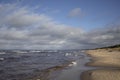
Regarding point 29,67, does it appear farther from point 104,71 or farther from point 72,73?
point 104,71

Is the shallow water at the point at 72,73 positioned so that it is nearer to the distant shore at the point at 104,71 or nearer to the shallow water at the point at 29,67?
the shallow water at the point at 29,67

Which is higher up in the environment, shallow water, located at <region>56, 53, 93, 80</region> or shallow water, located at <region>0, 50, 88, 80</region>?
shallow water, located at <region>0, 50, 88, 80</region>

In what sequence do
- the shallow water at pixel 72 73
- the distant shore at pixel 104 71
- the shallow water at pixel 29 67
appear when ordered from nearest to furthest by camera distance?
the distant shore at pixel 104 71 < the shallow water at pixel 72 73 < the shallow water at pixel 29 67

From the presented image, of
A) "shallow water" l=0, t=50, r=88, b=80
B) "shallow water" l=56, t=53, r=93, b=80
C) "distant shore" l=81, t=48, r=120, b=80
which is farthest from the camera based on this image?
"shallow water" l=0, t=50, r=88, b=80

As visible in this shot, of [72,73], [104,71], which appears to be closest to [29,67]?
[72,73]

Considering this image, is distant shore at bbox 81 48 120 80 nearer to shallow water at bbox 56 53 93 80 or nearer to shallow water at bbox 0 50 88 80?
shallow water at bbox 56 53 93 80

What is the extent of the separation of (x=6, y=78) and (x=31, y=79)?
2.95m

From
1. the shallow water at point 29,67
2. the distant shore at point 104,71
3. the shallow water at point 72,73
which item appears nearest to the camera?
the distant shore at point 104,71

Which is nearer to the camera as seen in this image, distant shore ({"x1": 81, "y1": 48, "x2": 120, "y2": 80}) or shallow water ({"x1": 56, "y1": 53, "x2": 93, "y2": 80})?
distant shore ({"x1": 81, "y1": 48, "x2": 120, "y2": 80})

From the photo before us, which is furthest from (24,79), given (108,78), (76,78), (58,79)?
(108,78)

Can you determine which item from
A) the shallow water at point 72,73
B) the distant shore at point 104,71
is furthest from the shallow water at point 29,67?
the distant shore at point 104,71

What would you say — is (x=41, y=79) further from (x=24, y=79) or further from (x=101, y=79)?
(x=101, y=79)

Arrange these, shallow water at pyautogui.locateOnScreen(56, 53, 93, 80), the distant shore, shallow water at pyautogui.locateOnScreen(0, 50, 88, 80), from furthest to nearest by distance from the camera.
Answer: shallow water at pyautogui.locateOnScreen(0, 50, 88, 80) < shallow water at pyautogui.locateOnScreen(56, 53, 93, 80) < the distant shore

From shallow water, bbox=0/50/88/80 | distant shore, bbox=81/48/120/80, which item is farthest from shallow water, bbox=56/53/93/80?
distant shore, bbox=81/48/120/80
